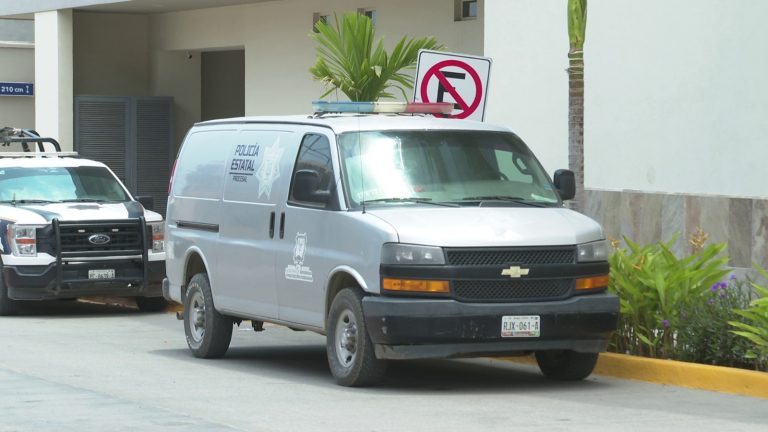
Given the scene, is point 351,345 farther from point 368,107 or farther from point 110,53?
point 110,53

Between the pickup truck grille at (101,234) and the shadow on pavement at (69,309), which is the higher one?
the pickup truck grille at (101,234)

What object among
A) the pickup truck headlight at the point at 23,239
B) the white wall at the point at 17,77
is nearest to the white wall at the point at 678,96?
the pickup truck headlight at the point at 23,239

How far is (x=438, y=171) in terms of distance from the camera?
12.4 metres

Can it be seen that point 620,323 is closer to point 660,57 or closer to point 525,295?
point 525,295

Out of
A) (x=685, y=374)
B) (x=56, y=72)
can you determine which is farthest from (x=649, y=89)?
(x=56, y=72)

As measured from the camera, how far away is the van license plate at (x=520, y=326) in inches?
448

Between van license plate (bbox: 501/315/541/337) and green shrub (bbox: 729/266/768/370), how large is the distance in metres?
1.45

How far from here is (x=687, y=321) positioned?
1245 centimetres

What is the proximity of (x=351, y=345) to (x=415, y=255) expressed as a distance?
965mm

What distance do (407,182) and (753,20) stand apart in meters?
6.33

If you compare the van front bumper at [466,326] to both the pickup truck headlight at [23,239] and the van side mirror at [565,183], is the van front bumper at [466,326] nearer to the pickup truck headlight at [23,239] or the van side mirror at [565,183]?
the van side mirror at [565,183]

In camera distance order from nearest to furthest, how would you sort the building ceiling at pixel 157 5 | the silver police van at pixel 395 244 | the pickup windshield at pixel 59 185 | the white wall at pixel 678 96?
the silver police van at pixel 395 244, the white wall at pixel 678 96, the pickup windshield at pixel 59 185, the building ceiling at pixel 157 5

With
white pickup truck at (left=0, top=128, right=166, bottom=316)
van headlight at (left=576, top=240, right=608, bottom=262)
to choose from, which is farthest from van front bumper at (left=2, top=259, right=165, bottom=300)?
van headlight at (left=576, top=240, right=608, bottom=262)

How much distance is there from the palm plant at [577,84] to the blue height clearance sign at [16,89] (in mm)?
24540
